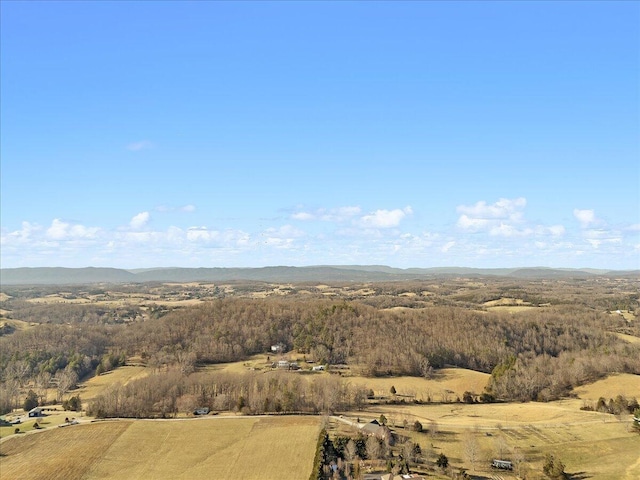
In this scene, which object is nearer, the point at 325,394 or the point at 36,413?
the point at 325,394

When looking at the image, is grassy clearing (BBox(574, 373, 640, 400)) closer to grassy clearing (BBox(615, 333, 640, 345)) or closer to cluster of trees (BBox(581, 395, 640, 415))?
cluster of trees (BBox(581, 395, 640, 415))

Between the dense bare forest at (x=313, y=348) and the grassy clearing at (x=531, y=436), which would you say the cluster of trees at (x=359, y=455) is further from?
the dense bare forest at (x=313, y=348)

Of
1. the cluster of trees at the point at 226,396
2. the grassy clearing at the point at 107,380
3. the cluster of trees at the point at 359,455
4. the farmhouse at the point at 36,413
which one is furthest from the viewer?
the grassy clearing at the point at 107,380

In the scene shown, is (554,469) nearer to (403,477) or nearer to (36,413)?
(403,477)

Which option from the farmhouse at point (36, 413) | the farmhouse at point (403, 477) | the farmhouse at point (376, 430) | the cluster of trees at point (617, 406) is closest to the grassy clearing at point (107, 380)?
the farmhouse at point (36, 413)

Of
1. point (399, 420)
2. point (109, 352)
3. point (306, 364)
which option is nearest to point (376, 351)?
point (306, 364)

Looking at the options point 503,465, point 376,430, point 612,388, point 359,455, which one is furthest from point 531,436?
point 612,388

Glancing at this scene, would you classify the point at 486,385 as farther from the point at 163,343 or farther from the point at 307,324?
the point at 163,343
